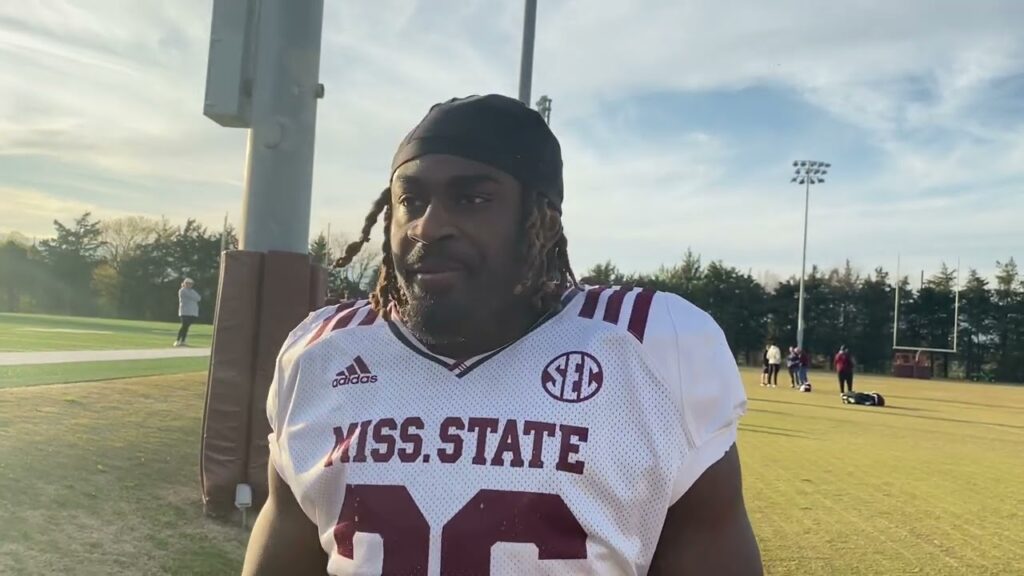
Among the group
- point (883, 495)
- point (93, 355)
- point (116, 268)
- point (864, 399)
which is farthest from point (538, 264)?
point (116, 268)

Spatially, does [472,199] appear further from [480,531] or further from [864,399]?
[864,399]

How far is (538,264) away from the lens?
5.16 feet

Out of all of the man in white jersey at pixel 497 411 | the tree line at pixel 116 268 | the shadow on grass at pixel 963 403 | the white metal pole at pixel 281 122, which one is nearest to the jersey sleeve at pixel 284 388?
the man in white jersey at pixel 497 411

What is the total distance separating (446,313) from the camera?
1486 mm

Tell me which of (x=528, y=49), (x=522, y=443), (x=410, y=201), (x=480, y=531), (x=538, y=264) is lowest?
(x=480, y=531)

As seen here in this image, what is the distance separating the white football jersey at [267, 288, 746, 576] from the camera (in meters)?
1.33

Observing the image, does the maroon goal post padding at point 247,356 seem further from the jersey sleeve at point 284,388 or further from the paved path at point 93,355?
the paved path at point 93,355

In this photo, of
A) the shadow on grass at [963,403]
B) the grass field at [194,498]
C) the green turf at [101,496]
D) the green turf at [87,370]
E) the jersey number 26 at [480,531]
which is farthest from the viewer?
the shadow on grass at [963,403]

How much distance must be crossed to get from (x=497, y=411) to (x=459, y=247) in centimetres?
30

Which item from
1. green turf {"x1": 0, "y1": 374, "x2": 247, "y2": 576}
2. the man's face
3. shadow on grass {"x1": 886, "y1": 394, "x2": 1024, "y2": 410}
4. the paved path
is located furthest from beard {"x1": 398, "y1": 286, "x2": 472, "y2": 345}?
shadow on grass {"x1": 886, "y1": 394, "x2": 1024, "y2": 410}

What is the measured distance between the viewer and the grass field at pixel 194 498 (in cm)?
414

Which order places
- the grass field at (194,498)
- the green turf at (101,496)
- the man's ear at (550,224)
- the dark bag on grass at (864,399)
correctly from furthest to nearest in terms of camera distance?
the dark bag on grass at (864,399) < the grass field at (194,498) < the green turf at (101,496) < the man's ear at (550,224)

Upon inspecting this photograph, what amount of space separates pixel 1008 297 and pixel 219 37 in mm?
50884

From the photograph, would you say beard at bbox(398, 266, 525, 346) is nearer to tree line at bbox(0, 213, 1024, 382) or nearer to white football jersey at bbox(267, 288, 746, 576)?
white football jersey at bbox(267, 288, 746, 576)
